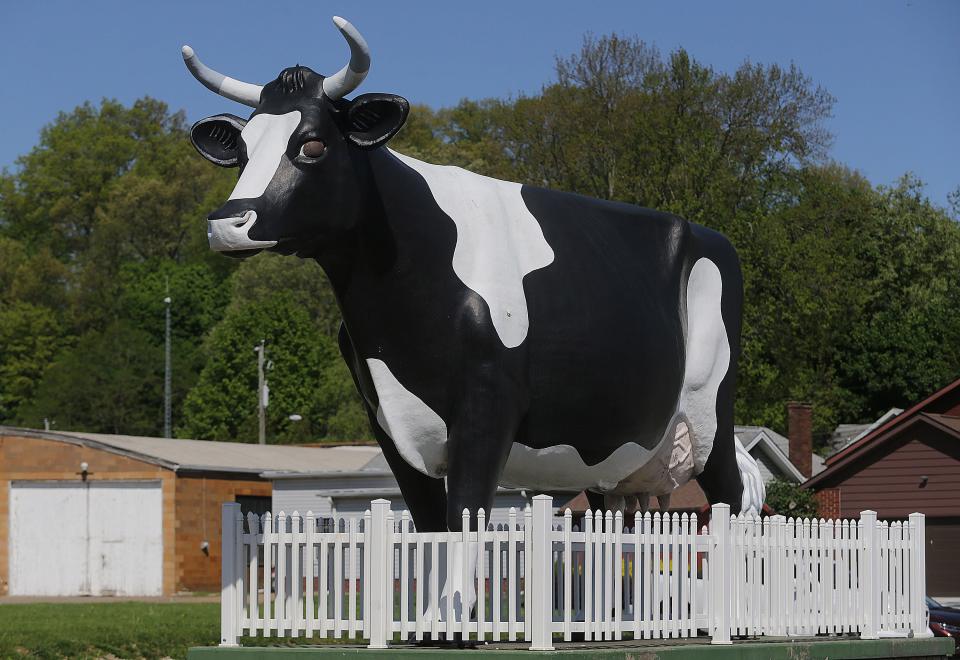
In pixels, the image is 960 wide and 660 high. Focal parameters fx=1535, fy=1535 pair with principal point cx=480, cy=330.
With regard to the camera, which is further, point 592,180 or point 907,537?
point 592,180

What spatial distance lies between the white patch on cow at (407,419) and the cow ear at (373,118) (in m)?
1.26

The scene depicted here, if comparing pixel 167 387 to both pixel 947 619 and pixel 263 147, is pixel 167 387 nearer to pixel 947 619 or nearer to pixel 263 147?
pixel 947 619

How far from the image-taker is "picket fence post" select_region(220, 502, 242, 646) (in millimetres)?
9383

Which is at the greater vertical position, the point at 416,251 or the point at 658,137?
the point at 658,137

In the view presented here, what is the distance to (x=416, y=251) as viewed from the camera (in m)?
8.81

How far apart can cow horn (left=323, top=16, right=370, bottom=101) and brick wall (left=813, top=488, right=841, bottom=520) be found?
1311 inches

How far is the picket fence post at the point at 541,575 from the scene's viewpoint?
830cm

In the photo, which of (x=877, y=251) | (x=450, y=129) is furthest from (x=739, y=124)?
(x=450, y=129)

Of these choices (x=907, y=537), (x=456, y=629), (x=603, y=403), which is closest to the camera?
(x=456, y=629)

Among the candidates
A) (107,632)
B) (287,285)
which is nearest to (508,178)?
(287,285)

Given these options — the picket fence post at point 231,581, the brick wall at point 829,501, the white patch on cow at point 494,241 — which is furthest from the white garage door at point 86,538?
the white patch on cow at point 494,241

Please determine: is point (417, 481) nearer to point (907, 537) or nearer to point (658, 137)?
point (907, 537)

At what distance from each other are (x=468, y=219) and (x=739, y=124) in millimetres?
42312

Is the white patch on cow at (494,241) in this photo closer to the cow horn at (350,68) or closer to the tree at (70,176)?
the cow horn at (350,68)
